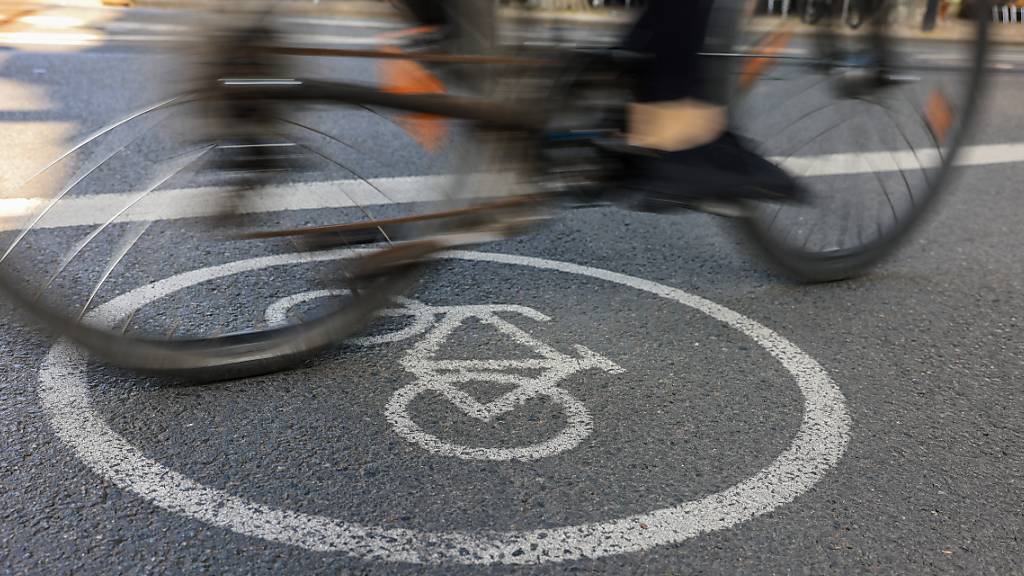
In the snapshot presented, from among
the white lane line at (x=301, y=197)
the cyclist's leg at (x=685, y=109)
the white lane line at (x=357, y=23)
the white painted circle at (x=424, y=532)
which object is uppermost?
the white lane line at (x=357, y=23)

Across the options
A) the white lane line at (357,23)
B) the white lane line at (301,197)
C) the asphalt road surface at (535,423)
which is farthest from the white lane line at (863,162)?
the white lane line at (357,23)

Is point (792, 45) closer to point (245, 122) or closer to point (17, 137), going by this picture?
point (245, 122)

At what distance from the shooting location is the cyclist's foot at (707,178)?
8.36ft

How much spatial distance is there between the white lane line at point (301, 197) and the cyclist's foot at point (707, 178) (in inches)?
18.5

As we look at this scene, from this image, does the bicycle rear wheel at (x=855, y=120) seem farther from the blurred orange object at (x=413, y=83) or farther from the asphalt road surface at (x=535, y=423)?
the blurred orange object at (x=413, y=83)

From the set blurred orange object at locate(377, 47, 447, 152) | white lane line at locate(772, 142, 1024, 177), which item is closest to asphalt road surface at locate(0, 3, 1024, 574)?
blurred orange object at locate(377, 47, 447, 152)

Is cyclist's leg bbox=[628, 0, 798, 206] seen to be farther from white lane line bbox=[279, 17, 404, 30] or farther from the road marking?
white lane line bbox=[279, 17, 404, 30]

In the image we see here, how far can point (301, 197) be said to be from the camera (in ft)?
11.6

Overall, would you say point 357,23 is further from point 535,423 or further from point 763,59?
point 535,423

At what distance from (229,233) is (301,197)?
1.35 meters

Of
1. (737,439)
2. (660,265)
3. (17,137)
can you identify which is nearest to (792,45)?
(660,265)

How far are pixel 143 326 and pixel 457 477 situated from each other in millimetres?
1001

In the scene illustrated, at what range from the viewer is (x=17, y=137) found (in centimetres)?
454

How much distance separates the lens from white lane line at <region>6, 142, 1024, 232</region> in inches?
87.0
